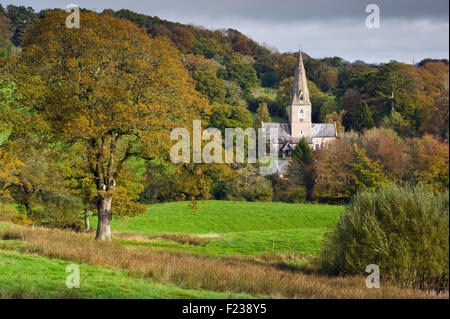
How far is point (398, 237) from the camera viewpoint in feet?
58.2

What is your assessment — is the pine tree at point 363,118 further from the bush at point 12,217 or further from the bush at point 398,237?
the bush at point 398,237

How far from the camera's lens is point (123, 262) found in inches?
734

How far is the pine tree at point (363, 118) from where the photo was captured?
326ft

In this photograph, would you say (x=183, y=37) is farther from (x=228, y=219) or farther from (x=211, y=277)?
(x=211, y=277)

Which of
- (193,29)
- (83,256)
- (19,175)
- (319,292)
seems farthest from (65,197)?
(193,29)

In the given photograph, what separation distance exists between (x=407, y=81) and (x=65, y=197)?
89864mm

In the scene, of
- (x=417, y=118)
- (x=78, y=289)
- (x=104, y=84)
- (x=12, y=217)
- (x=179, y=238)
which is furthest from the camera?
(x=417, y=118)

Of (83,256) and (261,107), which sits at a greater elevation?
(261,107)

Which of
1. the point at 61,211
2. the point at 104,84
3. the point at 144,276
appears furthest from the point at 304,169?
the point at 144,276

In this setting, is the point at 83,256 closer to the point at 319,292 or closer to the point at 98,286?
the point at 98,286

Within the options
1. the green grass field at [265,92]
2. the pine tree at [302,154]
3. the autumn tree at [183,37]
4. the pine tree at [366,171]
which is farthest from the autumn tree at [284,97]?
the pine tree at [366,171]

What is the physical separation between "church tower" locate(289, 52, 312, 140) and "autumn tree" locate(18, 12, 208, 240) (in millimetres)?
100061

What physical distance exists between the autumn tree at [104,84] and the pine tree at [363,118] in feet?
259

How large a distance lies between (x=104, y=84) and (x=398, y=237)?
1577 cm
